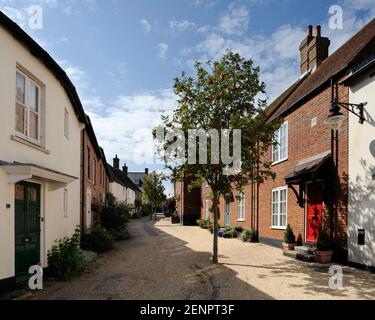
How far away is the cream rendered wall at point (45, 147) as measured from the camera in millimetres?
6902

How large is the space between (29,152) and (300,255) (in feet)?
28.2

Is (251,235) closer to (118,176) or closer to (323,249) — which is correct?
(323,249)

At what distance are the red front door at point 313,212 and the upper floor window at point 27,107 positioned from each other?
8711 mm

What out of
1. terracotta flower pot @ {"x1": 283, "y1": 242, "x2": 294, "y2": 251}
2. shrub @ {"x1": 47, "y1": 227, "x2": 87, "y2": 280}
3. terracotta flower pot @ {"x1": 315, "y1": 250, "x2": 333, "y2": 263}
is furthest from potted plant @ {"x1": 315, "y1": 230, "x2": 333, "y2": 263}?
shrub @ {"x1": 47, "y1": 227, "x2": 87, "y2": 280}

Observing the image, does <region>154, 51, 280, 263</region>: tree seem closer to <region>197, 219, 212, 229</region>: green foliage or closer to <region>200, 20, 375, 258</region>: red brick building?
<region>200, 20, 375, 258</region>: red brick building

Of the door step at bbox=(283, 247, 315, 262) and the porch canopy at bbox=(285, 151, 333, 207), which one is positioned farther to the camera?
the door step at bbox=(283, 247, 315, 262)

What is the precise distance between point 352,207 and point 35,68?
351 inches

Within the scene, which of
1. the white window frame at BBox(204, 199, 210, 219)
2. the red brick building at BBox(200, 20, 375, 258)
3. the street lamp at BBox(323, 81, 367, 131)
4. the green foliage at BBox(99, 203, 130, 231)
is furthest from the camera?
the white window frame at BBox(204, 199, 210, 219)

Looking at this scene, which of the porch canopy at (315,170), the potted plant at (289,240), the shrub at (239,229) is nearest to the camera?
the porch canopy at (315,170)

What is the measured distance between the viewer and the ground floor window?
14859mm

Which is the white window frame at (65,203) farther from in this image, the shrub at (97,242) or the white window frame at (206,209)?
the white window frame at (206,209)

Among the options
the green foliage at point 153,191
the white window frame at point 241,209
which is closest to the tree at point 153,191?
the green foliage at point 153,191

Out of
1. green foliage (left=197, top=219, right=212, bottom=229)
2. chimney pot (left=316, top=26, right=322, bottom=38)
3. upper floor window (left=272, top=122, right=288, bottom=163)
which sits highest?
chimney pot (left=316, top=26, right=322, bottom=38)

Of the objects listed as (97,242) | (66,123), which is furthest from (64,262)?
(97,242)
